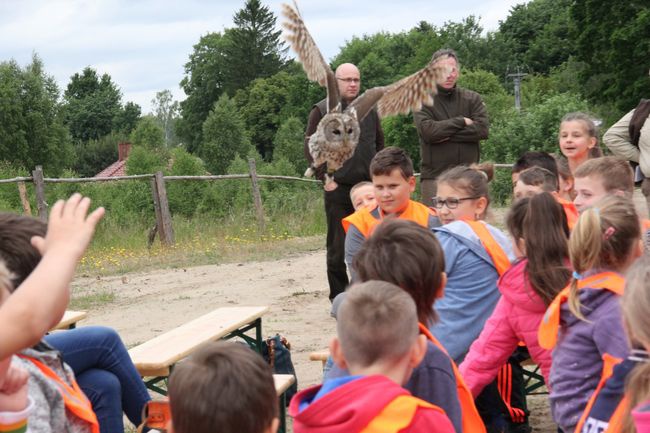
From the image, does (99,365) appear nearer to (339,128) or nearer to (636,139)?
(339,128)

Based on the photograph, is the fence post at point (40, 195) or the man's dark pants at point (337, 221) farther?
the fence post at point (40, 195)

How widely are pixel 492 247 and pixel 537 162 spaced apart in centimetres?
142

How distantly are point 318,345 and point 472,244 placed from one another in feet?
9.23

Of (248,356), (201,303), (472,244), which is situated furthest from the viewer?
(201,303)

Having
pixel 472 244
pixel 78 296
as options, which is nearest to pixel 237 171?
pixel 78 296

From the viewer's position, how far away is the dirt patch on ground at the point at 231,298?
670 centimetres

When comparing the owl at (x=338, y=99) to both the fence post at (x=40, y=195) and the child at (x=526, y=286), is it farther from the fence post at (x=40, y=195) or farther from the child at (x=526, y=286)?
the fence post at (x=40, y=195)

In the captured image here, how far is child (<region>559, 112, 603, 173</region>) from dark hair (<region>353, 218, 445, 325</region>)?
113 inches

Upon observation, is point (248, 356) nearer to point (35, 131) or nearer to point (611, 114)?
point (611, 114)

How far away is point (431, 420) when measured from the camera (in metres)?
1.98

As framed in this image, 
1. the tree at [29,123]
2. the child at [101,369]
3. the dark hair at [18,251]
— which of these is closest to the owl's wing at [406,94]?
the child at [101,369]

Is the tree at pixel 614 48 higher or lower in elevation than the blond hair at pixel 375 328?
higher

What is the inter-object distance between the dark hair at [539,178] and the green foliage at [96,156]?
61.3 meters

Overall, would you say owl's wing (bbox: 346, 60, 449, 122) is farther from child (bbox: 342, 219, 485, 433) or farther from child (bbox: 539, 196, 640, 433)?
child (bbox: 342, 219, 485, 433)
